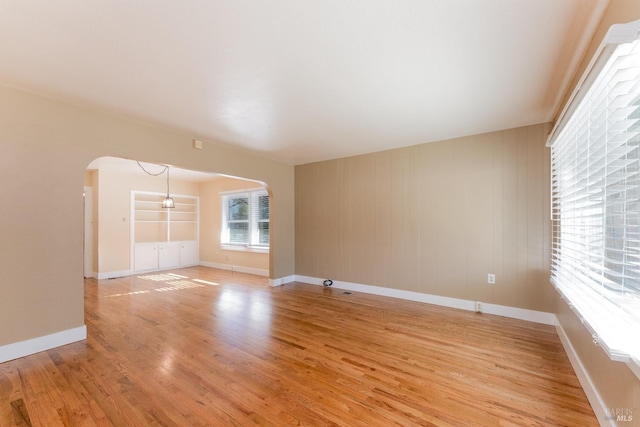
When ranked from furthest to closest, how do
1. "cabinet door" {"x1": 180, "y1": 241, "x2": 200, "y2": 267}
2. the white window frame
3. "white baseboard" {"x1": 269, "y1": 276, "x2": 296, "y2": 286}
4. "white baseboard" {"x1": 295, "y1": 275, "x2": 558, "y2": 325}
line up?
"cabinet door" {"x1": 180, "y1": 241, "x2": 200, "y2": 267}
the white window frame
"white baseboard" {"x1": 269, "y1": 276, "x2": 296, "y2": 286}
"white baseboard" {"x1": 295, "y1": 275, "x2": 558, "y2": 325}

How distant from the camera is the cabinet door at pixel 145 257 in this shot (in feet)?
20.8

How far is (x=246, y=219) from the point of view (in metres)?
6.64

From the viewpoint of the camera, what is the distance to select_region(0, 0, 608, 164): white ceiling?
4.94 ft

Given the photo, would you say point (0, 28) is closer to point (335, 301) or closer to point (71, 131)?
point (71, 131)

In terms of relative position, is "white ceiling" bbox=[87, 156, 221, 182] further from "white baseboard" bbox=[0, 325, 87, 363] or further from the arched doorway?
"white baseboard" bbox=[0, 325, 87, 363]

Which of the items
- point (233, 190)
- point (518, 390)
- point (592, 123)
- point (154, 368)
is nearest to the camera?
point (592, 123)

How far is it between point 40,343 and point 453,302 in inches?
188

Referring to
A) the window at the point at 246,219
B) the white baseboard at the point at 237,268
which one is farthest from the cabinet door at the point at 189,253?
the window at the point at 246,219

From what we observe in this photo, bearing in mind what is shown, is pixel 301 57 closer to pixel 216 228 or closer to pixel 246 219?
pixel 246 219

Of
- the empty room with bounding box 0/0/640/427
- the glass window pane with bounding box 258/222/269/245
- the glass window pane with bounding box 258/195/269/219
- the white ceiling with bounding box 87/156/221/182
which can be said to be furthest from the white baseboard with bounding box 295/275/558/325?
the white ceiling with bounding box 87/156/221/182

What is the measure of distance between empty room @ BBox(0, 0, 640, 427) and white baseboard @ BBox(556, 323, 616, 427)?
3 cm

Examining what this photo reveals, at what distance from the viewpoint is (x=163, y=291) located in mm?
4691

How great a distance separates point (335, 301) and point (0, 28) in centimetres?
421

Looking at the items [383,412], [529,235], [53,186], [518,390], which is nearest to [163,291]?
[53,186]
